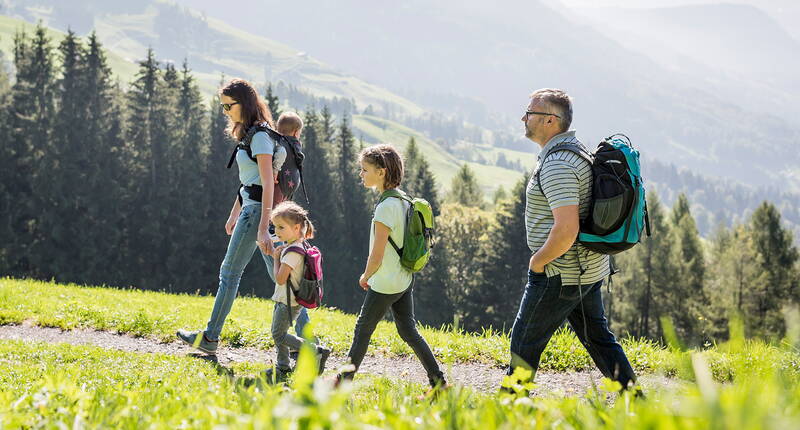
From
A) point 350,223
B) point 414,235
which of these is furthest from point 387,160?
point 350,223

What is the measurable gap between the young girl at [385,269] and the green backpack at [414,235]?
0.15 ft

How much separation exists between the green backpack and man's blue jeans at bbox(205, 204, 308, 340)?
208 cm

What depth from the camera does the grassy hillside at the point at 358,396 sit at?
2240 mm

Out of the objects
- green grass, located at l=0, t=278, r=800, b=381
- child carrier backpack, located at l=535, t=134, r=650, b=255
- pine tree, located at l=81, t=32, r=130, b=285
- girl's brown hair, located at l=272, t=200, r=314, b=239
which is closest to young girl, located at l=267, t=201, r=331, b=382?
girl's brown hair, located at l=272, t=200, r=314, b=239

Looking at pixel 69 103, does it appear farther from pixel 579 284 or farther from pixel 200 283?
pixel 579 284

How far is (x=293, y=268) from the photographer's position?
6.57m

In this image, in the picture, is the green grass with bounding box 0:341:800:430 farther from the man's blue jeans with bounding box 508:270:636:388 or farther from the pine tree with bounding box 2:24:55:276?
the pine tree with bounding box 2:24:55:276

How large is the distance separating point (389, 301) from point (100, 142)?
4851cm

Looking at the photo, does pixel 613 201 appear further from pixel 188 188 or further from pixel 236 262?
pixel 188 188

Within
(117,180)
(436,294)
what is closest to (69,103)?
(117,180)

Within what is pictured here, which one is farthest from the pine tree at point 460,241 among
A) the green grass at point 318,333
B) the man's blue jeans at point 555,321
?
the man's blue jeans at point 555,321

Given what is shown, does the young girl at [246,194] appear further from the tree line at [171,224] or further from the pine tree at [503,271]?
the pine tree at [503,271]

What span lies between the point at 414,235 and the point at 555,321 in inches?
59.5

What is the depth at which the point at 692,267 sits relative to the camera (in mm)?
Answer: 55094
